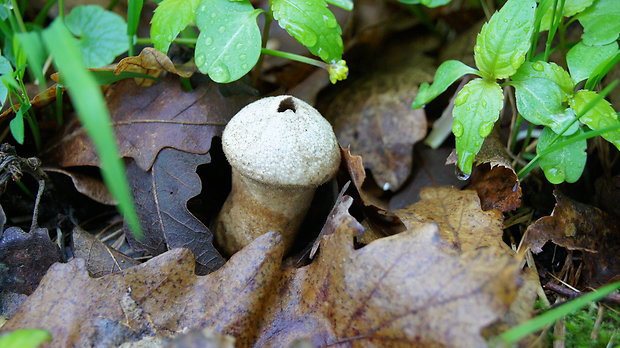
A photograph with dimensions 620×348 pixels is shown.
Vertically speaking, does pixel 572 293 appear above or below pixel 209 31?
below

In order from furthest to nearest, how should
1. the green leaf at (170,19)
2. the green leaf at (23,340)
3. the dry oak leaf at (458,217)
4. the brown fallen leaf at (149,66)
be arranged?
the brown fallen leaf at (149,66) → the green leaf at (170,19) → the dry oak leaf at (458,217) → the green leaf at (23,340)

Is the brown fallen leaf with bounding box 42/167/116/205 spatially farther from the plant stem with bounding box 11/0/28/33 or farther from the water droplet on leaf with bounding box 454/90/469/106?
the water droplet on leaf with bounding box 454/90/469/106

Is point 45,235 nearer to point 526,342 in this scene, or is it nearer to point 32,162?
point 32,162

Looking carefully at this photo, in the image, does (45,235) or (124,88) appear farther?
(124,88)

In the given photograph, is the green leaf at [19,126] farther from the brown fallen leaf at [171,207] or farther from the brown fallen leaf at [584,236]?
the brown fallen leaf at [584,236]

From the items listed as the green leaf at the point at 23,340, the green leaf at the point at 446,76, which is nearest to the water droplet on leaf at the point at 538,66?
the green leaf at the point at 446,76

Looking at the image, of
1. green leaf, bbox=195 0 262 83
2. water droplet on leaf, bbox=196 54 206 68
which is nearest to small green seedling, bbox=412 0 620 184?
green leaf, bbox=195 0 262 83

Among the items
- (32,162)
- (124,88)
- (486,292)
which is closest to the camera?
(486,292)

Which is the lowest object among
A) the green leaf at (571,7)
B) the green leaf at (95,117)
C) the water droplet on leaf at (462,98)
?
the water droplet on leaf at (462,98)

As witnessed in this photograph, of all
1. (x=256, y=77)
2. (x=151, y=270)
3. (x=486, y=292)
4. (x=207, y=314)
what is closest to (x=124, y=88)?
(x=256, y=77)
